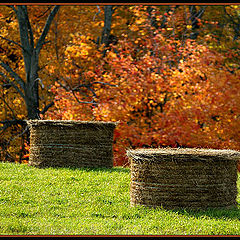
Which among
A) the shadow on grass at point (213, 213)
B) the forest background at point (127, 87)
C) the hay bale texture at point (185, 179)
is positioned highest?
the forest background at point (127, 87)

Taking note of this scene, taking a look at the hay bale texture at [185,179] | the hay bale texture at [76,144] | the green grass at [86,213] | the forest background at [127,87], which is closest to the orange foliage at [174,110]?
the forest background at [127,87]

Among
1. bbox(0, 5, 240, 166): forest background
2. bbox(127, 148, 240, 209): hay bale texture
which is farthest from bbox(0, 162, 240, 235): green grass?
bbox(0, 5, 240, 166): forest background

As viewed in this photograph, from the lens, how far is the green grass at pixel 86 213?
5.94 m

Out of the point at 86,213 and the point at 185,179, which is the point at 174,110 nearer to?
the point at 185,179

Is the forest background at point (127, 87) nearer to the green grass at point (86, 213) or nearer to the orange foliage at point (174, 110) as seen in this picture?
the orange foliage at point (174, 110)

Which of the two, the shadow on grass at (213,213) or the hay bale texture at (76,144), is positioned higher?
the hay bale texture at (76,144)


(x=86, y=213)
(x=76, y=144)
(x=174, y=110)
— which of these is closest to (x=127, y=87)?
(x=174, y=110)

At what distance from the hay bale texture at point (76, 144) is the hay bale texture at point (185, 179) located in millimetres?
3755

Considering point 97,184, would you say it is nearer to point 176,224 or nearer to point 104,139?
point 104,139

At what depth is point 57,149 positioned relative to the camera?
10766 millimetres

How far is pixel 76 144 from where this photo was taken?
10703 millimetres

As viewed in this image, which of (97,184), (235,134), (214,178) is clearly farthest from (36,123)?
(235,134)

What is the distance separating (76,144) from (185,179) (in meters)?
4.41

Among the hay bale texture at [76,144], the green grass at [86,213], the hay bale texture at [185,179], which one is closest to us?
the green grass at [86,213]
